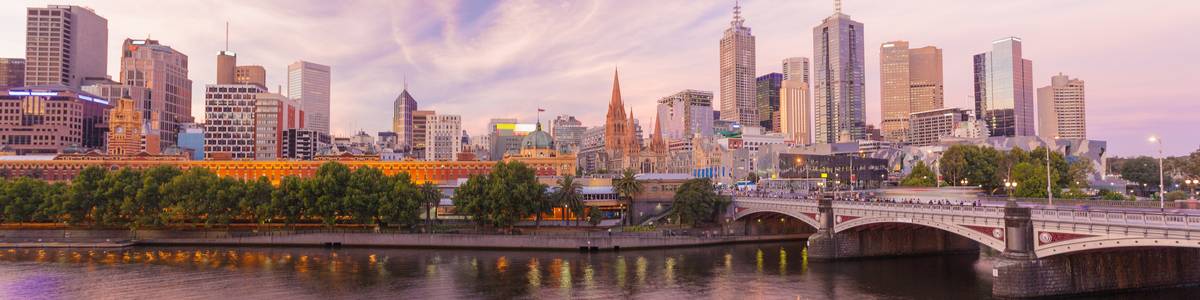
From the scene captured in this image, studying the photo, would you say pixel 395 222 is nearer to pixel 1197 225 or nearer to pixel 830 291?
pixel 830 291

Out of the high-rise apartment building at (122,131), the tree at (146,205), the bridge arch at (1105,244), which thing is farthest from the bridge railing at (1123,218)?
the high-rise apartment building at (122,131)

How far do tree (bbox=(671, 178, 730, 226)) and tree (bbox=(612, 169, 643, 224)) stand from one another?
25.3 ft

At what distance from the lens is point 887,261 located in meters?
88.0

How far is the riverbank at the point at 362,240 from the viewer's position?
9838 centimetres

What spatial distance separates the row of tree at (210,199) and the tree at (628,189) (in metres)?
30.0

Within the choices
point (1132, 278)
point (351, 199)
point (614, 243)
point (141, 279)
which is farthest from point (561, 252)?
point (1132, 278)

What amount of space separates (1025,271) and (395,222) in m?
80.4

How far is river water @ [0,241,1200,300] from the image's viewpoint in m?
66.7

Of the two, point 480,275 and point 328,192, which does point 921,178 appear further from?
point 328,192

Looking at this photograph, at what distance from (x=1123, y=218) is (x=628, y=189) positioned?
248 feet

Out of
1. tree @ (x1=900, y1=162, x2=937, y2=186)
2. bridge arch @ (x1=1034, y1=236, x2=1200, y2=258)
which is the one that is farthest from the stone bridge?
tree @ (x1=900, y1=162, x2=937, y2=186)

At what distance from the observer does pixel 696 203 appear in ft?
366

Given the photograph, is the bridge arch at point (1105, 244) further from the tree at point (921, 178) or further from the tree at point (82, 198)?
the tree at point (82, 198)

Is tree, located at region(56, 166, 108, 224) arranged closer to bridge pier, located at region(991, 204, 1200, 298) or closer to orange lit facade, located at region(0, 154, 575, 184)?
orange lit facade, located at region(0, 154, 575, 184)
